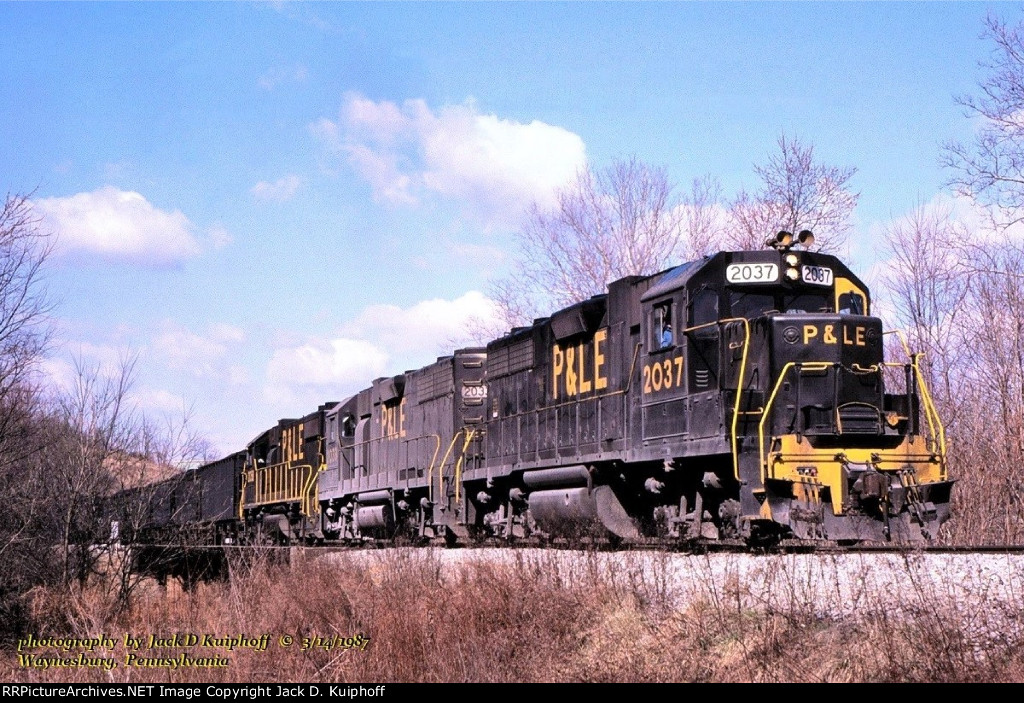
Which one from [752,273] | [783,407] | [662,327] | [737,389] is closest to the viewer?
[737,389]

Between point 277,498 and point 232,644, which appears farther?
point 277,498

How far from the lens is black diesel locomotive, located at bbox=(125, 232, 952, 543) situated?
11.3 meters

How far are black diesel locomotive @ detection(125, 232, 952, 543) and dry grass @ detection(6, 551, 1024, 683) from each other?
1.62 metres

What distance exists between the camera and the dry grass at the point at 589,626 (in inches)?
296

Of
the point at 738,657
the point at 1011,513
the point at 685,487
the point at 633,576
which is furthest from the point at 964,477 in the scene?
the point at 738,657

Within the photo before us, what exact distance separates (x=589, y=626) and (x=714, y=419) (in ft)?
9.80

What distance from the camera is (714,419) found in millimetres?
12148

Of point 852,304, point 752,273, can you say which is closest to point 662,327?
point 752,273

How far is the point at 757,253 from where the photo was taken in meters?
12.9

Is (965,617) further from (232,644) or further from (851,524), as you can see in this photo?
(232,644)

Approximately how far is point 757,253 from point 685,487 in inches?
113

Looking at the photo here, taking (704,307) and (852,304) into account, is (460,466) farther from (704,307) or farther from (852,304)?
(852,304)

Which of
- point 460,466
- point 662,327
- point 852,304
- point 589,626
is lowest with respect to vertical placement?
point 589,626
